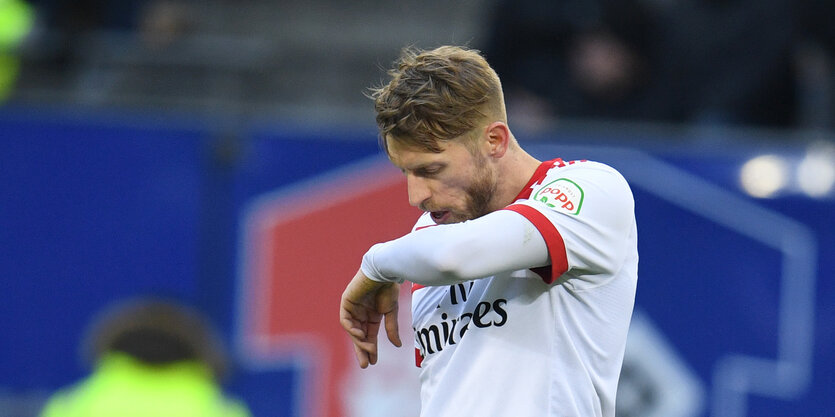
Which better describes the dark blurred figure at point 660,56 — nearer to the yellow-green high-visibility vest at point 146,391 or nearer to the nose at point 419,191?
the yellow-green high-visibility vest at point 146,391

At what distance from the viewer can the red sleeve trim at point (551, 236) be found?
2.47m

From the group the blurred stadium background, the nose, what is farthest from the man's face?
the blurred stadium background

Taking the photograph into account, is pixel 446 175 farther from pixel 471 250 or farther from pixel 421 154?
pixel 471 250

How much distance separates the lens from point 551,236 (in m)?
2.48

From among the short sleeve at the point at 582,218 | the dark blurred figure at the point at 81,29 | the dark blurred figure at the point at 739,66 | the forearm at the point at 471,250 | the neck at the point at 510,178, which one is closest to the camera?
the forearm at the point at 471,250

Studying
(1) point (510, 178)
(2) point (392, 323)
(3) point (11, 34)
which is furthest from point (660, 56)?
(2) point (392, 323)

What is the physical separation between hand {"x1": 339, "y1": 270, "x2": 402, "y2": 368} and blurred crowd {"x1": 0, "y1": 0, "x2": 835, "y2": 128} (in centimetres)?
410

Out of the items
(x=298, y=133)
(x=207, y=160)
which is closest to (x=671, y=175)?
(x=298, y=133)

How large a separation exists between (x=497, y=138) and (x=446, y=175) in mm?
159

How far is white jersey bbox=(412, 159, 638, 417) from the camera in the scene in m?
2.56

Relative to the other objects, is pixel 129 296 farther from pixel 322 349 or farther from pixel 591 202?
pixel 591 202

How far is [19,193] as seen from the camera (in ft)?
21.2

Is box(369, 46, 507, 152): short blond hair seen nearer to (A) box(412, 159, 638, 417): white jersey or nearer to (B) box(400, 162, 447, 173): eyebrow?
(B) box(400, 162, 447, 173): eyebrow

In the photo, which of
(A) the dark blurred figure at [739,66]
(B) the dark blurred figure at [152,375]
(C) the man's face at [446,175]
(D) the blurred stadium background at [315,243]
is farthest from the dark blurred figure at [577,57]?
(C) the man's face at [446,175]
